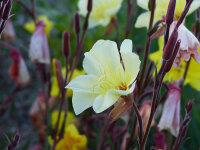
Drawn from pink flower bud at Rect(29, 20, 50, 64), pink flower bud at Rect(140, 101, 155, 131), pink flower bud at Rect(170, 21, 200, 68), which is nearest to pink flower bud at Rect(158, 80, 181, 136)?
pink flower bud at Rect(140, 101, 155, 131)

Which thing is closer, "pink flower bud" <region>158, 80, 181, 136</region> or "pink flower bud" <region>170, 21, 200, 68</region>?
"pink flower bud" <region>170, 21, 200, 68</region>

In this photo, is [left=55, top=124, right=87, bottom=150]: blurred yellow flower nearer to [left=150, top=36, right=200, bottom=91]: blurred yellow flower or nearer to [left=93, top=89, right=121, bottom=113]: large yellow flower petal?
[left=150, top=36, right=200, bottom=91]: blurred yellow flower

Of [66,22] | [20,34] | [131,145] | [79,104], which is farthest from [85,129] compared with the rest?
[20,34]

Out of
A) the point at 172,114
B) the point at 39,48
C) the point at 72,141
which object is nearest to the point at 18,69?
the point at 39,48

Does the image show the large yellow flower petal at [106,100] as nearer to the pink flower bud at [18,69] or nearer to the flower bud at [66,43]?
the flower bud at [66,43]

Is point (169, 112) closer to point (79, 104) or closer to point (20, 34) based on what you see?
point (79, 104)

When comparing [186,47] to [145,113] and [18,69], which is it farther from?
[18,69]
